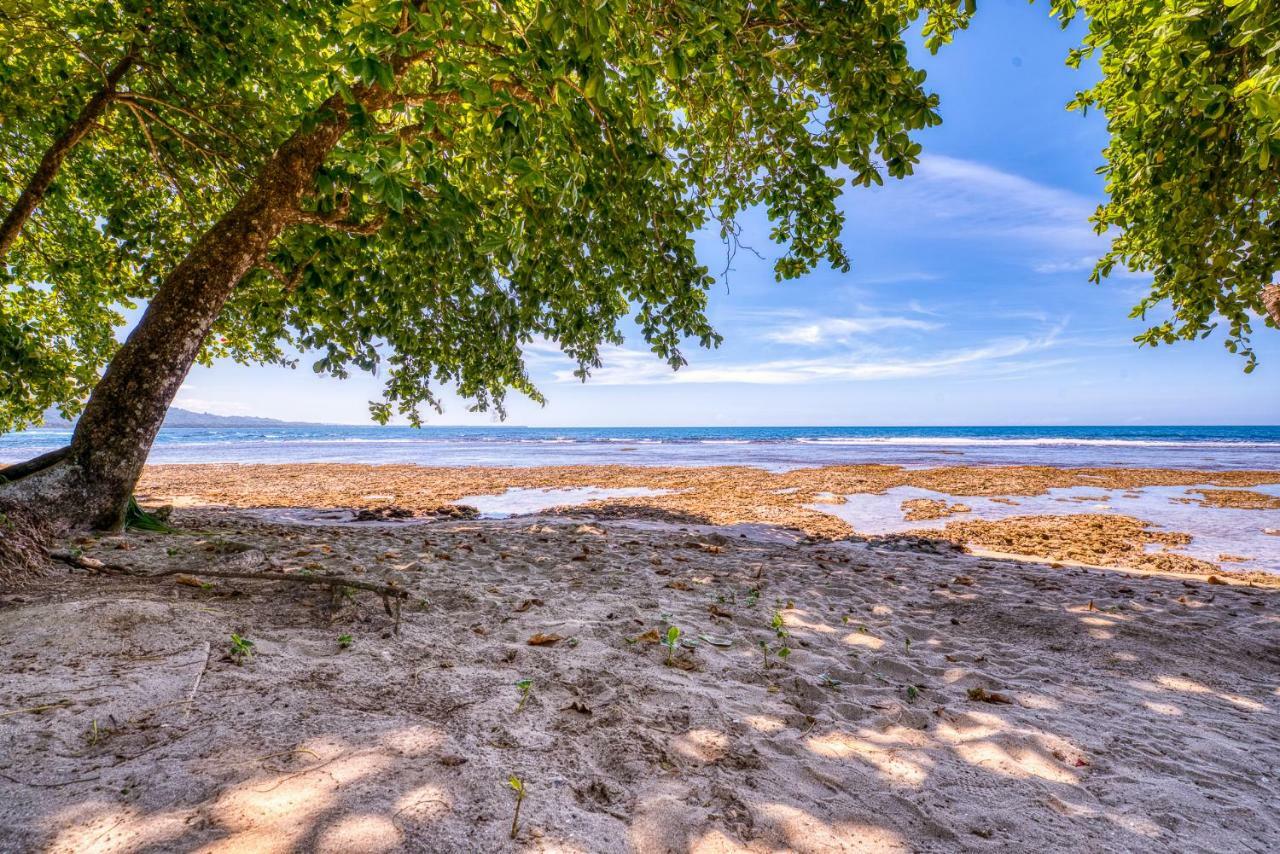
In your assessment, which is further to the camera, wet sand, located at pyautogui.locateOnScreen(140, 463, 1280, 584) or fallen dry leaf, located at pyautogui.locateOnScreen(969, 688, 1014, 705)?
wet sand, located at pyautogui.locateOnScreen(140, 463, 1280, 584)

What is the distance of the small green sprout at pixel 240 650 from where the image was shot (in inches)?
96.5

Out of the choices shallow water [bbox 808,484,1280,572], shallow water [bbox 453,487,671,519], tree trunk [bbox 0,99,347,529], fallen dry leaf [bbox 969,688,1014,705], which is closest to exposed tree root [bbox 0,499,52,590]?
tree trunk [bbox 0,99,347,529]

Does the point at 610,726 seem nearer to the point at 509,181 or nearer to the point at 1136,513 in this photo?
the point at 509,181

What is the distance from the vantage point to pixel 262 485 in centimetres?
1576

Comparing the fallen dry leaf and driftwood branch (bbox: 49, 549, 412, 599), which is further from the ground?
driftwood branch (bbox: 49, 549, 412, 599)

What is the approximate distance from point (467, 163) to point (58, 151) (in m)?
5.52

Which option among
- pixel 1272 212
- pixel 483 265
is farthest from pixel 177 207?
pixel 1272 212

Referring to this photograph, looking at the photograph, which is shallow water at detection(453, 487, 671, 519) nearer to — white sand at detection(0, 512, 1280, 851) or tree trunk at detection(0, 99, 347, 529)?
tree trunk at detection(0, 99, 347, 529)

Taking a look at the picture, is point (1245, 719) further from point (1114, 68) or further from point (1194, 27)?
point (1114, 68)

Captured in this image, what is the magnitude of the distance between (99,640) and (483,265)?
3.44m

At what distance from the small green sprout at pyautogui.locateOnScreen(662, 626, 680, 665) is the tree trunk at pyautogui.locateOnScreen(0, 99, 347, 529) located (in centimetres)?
530

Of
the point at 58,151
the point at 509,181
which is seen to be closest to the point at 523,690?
the point at 509,181

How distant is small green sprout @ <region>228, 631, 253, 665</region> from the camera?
2.45m

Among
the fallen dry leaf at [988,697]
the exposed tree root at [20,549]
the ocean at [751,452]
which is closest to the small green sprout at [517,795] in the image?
the fallen dry leaf at [988,697]
